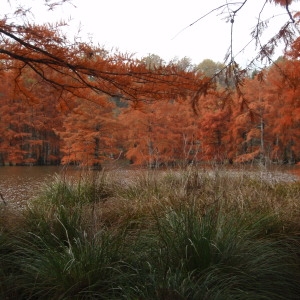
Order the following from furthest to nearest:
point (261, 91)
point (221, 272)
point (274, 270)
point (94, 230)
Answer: point (261, 91) → point (94, 230) → point (274, 270) → point (221, 272)

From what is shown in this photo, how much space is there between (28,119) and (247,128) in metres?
18.8

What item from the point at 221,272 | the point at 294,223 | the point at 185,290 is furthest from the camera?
the point at 294,223

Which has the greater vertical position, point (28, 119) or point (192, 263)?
point (28, 119)

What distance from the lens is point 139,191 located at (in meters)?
6.04

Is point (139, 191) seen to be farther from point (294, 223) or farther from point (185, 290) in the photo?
point (185, 290)

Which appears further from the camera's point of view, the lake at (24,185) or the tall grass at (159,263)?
the lake at (24,185)

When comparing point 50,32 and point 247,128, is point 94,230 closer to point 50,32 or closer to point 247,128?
point 50,32

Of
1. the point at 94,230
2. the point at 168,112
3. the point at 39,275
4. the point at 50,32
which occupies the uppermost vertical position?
the point at 168,112

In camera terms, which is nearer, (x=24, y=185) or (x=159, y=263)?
(x=159, y=263)

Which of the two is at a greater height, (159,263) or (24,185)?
(159,263)

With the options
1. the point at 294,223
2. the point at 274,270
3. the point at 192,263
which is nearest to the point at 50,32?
the point at 192,263

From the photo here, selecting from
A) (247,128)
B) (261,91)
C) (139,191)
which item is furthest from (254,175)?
(247,128)

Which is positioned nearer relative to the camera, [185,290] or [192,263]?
[185,290]

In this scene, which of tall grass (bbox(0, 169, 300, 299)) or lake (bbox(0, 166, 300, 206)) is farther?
lake (bbox(0, 166, 300, 206))
